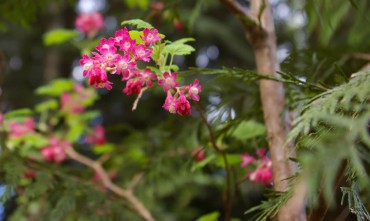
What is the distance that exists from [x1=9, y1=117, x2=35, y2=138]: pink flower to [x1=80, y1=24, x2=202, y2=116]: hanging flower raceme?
1106 millimetres

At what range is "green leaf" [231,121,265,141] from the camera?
1225 mm

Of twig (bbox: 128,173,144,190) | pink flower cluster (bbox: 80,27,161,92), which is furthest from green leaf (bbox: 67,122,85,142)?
pink flower cluster (bbox: 80,27,161,92)

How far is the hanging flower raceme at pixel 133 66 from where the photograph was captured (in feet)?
2.81

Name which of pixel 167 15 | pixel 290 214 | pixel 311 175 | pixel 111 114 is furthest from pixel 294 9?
pixel 111 114

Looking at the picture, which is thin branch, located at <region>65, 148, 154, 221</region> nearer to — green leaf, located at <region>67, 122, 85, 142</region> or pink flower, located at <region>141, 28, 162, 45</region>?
green leaf, located at <region>67, 122, 85, 142</region>

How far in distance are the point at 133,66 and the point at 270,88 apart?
0.42 metres

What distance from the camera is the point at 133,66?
2.88 feet

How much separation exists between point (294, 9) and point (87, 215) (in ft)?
3.27

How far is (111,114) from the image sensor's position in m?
4.02

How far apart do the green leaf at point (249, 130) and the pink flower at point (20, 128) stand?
1025 mm

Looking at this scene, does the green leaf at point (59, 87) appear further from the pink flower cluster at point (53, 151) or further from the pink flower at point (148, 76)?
the pink flower at point (148, 76)

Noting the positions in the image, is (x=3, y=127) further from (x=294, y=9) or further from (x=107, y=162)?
(x=294, y=9)

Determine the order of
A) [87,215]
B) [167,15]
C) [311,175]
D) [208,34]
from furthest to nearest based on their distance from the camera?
[208,34], [167,15], [87,215], [311,175]

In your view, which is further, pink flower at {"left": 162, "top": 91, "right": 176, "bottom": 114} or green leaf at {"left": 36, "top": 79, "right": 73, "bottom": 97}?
green leaf at {"left": 36, "top": 79, "right": 73, "bottom": 97}
